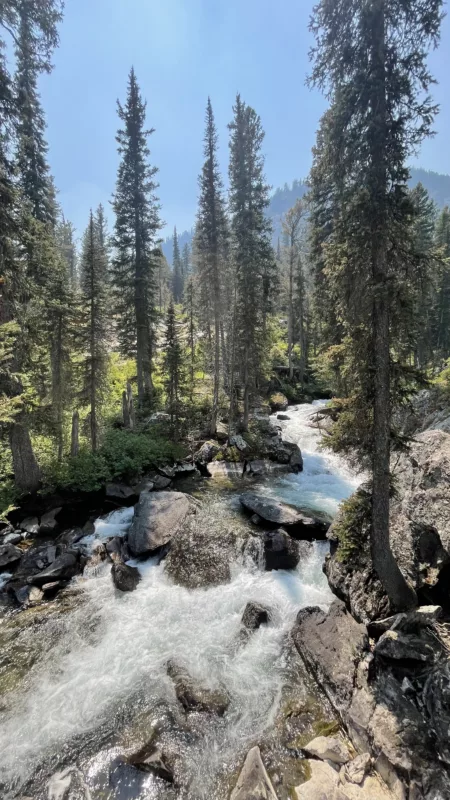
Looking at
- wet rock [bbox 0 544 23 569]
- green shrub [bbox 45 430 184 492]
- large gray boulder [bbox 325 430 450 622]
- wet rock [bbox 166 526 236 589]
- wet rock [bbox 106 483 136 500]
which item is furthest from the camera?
wet rock [bbox 106 483 136 500]

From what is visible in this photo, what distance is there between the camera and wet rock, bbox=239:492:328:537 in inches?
489

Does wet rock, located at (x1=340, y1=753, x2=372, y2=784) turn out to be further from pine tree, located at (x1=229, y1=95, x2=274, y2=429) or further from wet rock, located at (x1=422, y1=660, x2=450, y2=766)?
pine tree, located at (x1=229, y1=95, x2=274, y2=429)

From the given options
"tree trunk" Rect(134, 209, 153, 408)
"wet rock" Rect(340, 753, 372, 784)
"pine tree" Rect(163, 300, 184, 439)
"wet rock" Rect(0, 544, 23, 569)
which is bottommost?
"wet rock" Rect(340, 753, 372, 784)

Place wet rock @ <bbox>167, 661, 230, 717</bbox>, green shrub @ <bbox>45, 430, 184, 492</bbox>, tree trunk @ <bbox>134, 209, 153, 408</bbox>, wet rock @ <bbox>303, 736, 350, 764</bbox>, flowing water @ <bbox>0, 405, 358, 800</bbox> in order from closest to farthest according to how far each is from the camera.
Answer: wet rock @ <bbox>303, 736, 350, 764</bbox> < flowing water @ <bbox>0, 405, 358, 800</bbox> < wet rock @ <bbox>167, 661, 230, 717</bbox> < green shrub @ <bbox>45, 430, 184, 492</bbox> < tree trunk @ <bbox>134, 209, 153, 408</bbox>

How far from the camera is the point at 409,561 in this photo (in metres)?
8.07

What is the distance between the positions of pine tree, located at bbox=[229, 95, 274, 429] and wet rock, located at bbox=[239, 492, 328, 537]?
31.3 feet

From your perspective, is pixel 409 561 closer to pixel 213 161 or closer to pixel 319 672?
pixel 319 672

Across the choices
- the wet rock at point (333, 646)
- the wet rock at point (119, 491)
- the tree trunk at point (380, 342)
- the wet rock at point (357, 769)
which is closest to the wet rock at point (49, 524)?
the wet rock at point (119, 491)

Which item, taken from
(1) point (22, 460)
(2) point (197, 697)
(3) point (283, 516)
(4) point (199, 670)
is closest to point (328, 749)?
(2) point (197, 697)

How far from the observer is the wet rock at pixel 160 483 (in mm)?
16922

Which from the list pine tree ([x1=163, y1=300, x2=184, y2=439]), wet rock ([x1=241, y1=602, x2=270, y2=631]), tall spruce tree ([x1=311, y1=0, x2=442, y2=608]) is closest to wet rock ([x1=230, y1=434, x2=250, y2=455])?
pine tree ([x1=163, y1=300, x2=184, y2=439])

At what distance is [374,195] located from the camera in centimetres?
677

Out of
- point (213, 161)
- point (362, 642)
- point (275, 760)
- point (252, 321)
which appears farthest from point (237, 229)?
point (275, 760)

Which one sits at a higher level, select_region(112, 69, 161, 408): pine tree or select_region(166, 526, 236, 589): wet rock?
select_region(112, 69, 161, 408): pine tree
